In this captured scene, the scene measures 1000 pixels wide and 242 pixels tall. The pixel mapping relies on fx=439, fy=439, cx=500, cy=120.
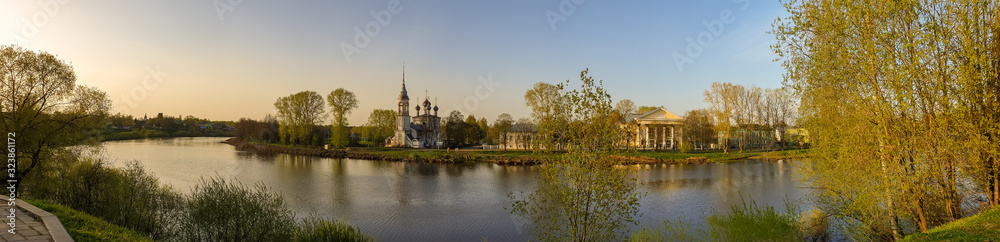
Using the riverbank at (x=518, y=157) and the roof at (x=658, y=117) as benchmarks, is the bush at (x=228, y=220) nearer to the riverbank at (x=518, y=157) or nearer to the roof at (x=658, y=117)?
the riverbank at (x=518, y=157)

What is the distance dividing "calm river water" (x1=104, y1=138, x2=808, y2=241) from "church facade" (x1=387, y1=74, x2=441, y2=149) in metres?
24.1

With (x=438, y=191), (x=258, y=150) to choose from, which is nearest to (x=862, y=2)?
(x=438, y=191)

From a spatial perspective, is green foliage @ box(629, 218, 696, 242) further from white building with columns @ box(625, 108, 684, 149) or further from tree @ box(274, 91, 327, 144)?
tree @ box(274, 91, 327, 144)

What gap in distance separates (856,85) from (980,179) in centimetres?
272

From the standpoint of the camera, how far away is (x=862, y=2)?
9.38 m

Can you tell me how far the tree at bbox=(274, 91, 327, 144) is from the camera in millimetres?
52281

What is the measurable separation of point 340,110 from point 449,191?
112 feet

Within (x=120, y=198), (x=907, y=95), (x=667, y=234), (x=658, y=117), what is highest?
(x=658, y=117)

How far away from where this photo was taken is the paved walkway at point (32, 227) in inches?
252

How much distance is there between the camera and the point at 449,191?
75.7 ft

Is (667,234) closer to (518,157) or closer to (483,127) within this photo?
(518,157)

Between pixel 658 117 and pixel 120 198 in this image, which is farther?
pixel 658 117

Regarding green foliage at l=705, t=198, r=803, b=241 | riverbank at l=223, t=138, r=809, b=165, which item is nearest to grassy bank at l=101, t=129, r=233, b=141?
riverbank at l=223, t=138, r=809, b=165

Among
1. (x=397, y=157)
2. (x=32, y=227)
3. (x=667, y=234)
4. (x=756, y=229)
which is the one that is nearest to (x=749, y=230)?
(x=756, y=229)
